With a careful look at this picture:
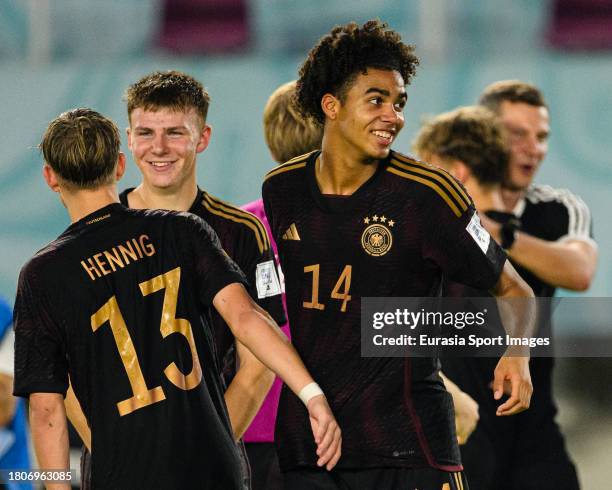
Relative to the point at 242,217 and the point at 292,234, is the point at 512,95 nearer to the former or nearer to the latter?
the point at 242,217

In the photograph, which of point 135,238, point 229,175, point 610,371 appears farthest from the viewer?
point 229,175

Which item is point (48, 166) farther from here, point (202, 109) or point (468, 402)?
point (468, 402)

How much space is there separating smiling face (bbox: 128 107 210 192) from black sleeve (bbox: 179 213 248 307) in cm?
94

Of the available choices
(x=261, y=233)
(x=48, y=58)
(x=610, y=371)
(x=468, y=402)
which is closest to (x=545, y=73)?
(x=610, y=371)

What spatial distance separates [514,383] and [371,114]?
1.02m

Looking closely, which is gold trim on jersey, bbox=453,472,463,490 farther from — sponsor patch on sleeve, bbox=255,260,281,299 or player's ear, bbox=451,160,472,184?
player's ear, bbox=451,160,472,184

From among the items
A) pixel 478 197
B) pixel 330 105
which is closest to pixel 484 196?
pixel 478 197

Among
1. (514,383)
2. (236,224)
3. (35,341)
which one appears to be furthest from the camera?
(236,224)

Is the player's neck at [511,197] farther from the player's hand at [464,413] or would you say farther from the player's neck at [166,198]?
the player's neck at [166,198]

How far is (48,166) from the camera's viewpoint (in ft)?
12.7

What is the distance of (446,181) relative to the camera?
4.13 meters

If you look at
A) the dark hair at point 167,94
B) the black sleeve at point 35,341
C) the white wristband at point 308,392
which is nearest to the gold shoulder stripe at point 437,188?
the white wristband at point 308,392

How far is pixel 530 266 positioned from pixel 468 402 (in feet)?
2.56

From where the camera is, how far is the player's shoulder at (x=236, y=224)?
14.8ft
